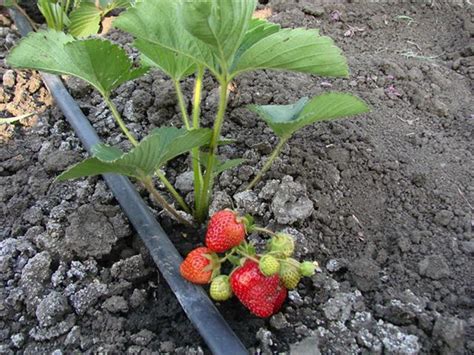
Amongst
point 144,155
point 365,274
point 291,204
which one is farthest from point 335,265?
point 144,155

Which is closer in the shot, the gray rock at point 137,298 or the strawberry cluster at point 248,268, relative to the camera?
the strawberry cluster at point 248,268

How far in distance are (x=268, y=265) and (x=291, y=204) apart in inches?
12.4

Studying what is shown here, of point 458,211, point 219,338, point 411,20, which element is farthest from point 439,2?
point 219,338

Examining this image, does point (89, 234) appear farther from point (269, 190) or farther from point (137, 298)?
point (269, 190)

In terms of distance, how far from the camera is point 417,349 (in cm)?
108

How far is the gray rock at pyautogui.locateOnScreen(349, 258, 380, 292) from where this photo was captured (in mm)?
1208

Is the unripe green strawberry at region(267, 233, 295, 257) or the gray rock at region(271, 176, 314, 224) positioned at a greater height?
the unripe green strawberry at region(267, 233, 295, 257)

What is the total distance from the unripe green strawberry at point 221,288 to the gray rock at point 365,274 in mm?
281

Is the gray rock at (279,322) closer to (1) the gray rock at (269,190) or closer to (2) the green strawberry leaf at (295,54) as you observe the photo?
(1) the gray rock at (269,190)

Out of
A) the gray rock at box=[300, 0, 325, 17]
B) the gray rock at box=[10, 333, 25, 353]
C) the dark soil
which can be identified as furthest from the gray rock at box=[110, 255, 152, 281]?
the gray rock at box=[300, 0, 325, 17]

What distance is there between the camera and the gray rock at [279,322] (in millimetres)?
1143

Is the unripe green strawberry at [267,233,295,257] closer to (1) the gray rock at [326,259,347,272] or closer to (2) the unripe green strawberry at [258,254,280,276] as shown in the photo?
(2) the unripe green strawberry at [258,254,280,276]

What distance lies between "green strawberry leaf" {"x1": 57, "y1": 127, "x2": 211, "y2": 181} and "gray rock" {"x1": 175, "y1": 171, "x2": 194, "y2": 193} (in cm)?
34

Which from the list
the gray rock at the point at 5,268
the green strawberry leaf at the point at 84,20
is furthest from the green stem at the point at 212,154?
the green strawberry leaf at the point at 84,20
